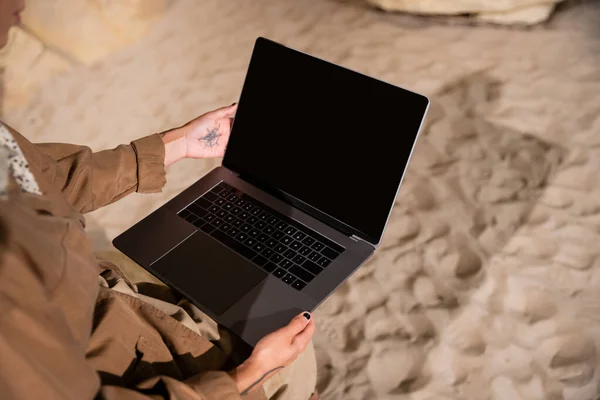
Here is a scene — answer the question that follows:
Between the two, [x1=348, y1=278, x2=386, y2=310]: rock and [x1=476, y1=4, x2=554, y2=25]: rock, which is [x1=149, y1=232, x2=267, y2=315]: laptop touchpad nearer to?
[x1=348, y1=278, x2=386, y2=310]: rock

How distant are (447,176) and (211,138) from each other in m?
0.84

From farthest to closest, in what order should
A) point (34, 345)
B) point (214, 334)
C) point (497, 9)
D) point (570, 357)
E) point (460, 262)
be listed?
point (497, 9), point (460, 262), point (570, 357), point (214, 334), point (34, 345)

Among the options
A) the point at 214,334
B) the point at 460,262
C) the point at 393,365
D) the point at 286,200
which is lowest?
the point at 393,365

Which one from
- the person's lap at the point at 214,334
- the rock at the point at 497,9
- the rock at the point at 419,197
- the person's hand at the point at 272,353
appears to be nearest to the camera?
the person's hand at the point at 272,353

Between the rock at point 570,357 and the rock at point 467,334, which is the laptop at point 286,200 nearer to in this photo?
Answer: the rock at point 467,334

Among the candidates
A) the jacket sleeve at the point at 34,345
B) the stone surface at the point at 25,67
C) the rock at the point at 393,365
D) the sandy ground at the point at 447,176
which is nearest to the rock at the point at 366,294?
the sandy ground at the point at 447,176

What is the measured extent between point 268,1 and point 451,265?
1.70m

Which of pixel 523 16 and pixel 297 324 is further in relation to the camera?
pixel 523 16

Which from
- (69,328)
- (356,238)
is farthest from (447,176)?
(69,328)

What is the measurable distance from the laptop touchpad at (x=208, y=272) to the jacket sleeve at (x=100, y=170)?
146mm

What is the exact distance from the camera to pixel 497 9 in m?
2.24

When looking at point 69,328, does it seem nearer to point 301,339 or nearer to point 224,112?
point 301,339

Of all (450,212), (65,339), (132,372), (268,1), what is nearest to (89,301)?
(65,339)

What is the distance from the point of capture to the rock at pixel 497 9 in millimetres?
2221
